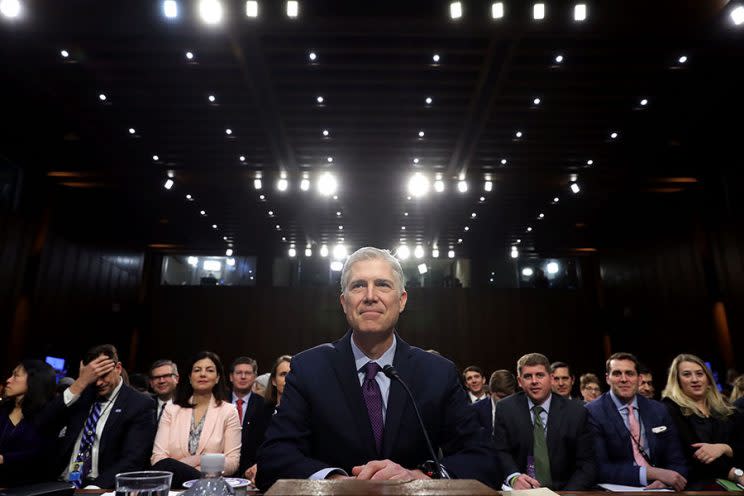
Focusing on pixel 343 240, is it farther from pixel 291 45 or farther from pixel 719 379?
pixel 719 379

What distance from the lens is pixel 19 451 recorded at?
2.88m

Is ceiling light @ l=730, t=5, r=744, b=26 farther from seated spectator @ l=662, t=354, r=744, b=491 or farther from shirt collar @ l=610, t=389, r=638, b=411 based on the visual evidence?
shirt collar @ l=610, t=389, r=638, b=411

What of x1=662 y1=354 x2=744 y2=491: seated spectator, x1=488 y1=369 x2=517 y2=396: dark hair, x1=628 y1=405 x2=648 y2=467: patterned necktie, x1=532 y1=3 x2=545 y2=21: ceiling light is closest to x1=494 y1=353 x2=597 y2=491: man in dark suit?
x1=628 y1=405 x2=648 y2=467: patterned necktie

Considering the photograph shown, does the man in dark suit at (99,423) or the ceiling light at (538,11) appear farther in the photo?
the ceiling light at (538,11)

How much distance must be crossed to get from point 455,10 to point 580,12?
1.44 metres

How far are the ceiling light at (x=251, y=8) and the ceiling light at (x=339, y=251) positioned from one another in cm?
866

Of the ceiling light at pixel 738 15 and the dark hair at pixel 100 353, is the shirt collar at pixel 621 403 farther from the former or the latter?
the ceiling light at pixel 738 15

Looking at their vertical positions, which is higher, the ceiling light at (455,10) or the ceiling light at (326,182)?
the ceiling light at (455,10)

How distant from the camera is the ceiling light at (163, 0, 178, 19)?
5.57 meters

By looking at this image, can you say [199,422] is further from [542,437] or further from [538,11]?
[538,11]

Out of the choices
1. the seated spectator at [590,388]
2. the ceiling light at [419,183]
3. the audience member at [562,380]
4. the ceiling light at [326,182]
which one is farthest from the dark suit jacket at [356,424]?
the ceiling light at [326,182]

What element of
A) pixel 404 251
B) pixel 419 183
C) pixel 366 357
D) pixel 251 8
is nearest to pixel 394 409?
pixel 366 357

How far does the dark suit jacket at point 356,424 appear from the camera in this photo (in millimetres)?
1481

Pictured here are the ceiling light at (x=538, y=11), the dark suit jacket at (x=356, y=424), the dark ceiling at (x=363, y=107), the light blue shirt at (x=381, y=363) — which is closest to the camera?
the dark suit jacket at (x=356, y=424)
